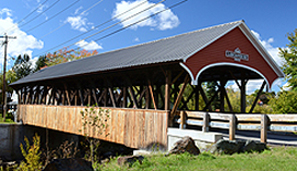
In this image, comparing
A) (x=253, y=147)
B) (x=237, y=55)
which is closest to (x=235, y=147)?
(x=253, y=147)

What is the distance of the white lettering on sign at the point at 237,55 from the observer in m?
11.4

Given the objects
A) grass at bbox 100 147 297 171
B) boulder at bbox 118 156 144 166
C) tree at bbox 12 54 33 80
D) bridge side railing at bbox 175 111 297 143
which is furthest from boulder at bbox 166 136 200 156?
tree at bbox 12 54 33 80

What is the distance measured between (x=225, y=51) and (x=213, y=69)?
2.16 meters

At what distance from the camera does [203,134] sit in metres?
9.41

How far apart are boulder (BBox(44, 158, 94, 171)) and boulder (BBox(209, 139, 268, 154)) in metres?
3.80

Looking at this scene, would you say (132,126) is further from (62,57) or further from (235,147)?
(62,57)

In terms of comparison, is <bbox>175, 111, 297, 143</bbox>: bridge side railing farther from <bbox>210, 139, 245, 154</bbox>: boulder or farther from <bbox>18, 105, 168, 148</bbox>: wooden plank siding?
<bbox>18, 105, 168, 148</bbox>: wooden plank siding

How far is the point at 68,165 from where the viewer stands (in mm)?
5832

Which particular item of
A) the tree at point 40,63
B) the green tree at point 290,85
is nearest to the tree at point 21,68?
the tree at point 40,63

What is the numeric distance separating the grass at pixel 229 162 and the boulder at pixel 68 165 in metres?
1.24

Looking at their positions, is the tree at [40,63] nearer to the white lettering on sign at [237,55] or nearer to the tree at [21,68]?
the tree at [21,68]

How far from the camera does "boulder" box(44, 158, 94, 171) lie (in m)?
5.75

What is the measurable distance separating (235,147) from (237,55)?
14.4ft

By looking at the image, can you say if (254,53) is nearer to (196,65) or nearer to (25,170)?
(196,65)
